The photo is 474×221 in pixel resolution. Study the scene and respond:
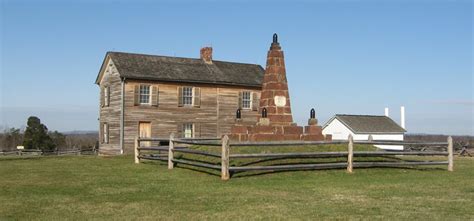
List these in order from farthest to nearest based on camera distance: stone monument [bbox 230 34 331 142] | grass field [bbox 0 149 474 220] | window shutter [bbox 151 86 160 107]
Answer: window shutter [bbox 151 86 160 107] < stone monument [bbox 230 34 331 142] < grass field [bbox 0 149 474 220]

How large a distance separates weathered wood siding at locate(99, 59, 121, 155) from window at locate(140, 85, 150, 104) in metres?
1.28

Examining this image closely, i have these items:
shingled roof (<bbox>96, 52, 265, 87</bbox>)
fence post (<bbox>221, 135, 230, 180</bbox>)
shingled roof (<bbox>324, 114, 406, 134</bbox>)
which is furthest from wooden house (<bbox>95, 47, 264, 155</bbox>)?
fence post (<bbox>221, 135, 230, 180</bbox>)

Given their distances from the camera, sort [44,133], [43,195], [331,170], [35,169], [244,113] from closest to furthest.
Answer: [43,195]
[331,170]
[35,169]
[244,113]
[44,133]

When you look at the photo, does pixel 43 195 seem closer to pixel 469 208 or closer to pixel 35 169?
pixel 35 169

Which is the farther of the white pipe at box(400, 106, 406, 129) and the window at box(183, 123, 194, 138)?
the white pipe at box(400, 106, 406, 129)

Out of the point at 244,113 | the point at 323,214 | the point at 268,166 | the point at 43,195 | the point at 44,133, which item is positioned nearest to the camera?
the point at 323,214

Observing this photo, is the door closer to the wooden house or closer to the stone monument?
the wooden house

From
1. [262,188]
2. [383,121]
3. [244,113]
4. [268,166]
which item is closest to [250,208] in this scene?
[262,188]

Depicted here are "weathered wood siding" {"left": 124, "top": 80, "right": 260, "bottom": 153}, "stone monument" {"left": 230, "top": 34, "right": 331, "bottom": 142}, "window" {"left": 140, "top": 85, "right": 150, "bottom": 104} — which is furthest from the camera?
"window" {"left": 140, "top": 85, "right": 150, "bottom": 104}

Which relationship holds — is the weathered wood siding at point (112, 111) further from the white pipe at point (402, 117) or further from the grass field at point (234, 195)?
the white pipe at point (402, 117)

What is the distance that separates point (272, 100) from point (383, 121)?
89.3 ft

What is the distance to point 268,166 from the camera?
1611cm

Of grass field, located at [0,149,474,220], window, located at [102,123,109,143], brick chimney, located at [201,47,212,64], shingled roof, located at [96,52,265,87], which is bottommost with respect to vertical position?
grass field, located at [0,149,474,220]

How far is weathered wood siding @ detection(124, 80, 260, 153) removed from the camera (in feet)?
106
